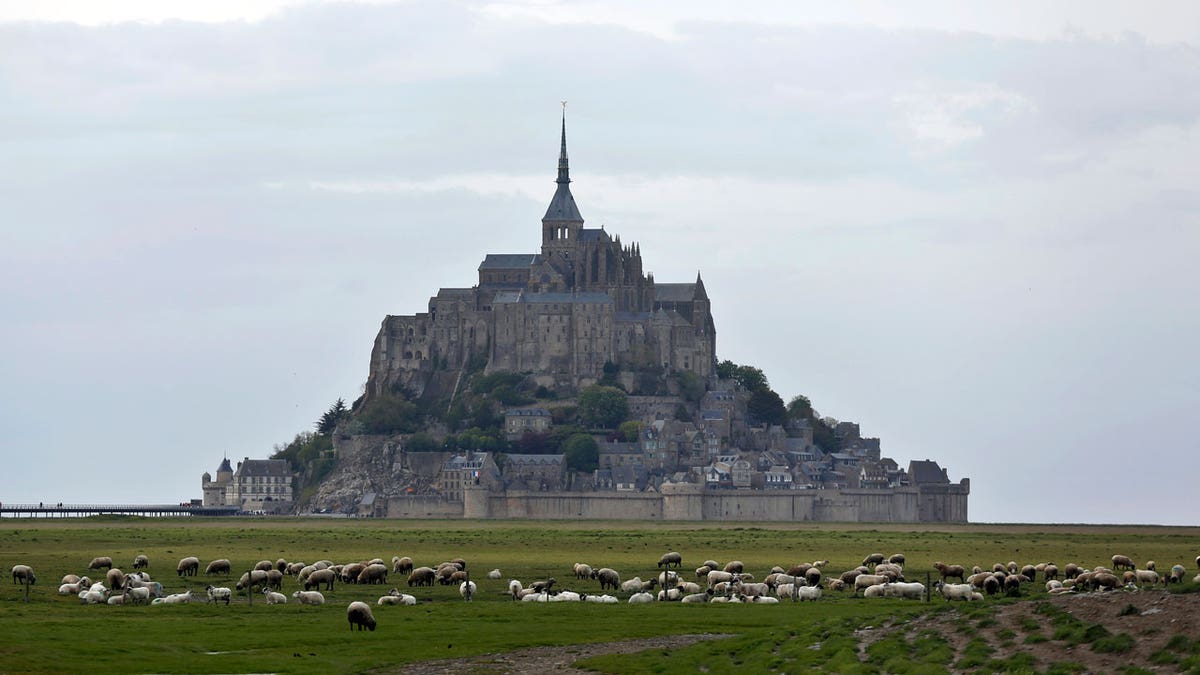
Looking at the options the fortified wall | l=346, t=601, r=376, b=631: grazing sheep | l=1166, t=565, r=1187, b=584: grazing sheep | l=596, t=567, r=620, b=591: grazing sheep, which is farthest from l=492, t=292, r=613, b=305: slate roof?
l=346, t=601, r=376, b=631: grazing sheep

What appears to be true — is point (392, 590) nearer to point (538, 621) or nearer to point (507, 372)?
point (538, 621)

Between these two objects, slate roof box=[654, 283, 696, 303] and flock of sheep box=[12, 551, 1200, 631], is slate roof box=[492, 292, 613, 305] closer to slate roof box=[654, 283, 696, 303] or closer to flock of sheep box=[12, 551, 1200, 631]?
slate roof box=[654, 283, 696, 303]

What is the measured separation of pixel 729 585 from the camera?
52312mm

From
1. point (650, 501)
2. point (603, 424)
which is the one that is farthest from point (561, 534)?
point (603, 424)

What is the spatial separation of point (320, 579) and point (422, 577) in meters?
4.03

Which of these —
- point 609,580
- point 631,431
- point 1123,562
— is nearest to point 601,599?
point 609,580

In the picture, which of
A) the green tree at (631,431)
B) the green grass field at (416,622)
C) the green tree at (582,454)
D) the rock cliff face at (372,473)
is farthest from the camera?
the green tree at (631,431)

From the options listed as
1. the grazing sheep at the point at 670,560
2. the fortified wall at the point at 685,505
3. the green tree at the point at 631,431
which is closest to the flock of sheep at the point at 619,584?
the grazing sheep at the point at 670,560

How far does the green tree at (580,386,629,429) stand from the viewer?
563 ft

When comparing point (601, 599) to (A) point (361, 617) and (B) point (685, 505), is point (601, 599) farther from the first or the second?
(B) point (685, 505)

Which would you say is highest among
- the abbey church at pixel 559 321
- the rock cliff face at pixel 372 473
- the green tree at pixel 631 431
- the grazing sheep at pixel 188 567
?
the abbey church at pixel 559 321

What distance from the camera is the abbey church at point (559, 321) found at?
17812cm

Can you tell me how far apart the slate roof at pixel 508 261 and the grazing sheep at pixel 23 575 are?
13256 cm

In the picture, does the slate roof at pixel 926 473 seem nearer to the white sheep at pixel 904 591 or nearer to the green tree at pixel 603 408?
the green tree at pixel 603 408
